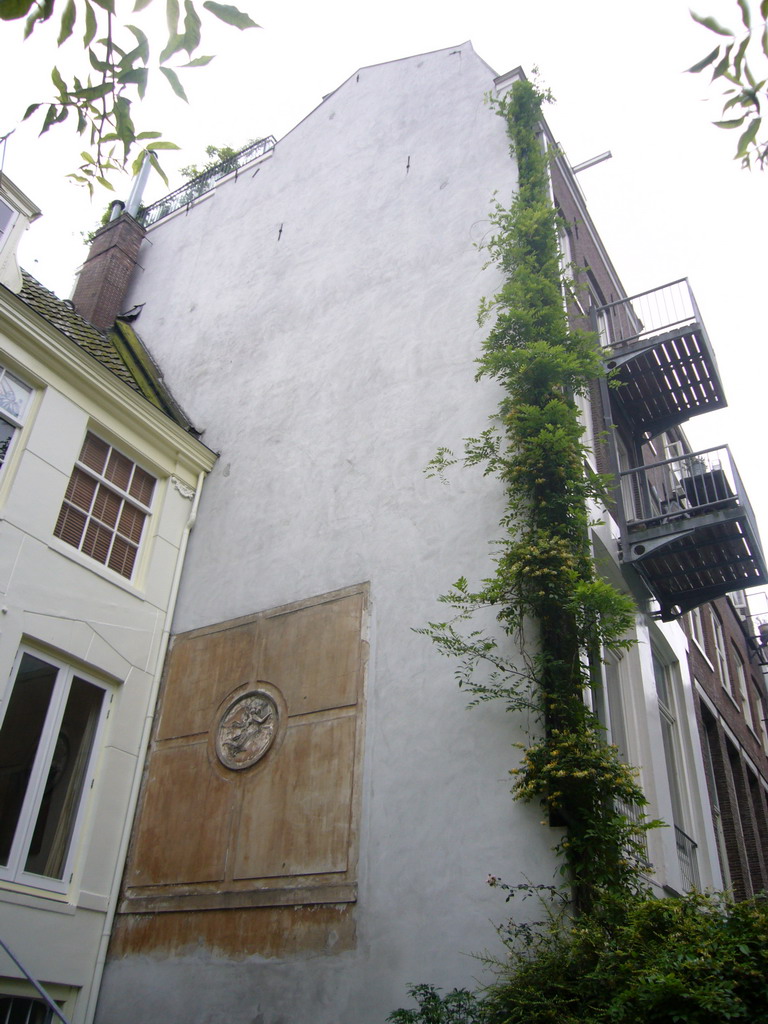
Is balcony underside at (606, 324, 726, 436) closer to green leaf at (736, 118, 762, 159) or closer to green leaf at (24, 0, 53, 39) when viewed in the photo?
green leaf at (736, 118, 762, 159)

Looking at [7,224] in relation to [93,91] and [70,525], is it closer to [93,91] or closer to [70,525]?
[70,525]

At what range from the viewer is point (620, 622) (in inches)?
306

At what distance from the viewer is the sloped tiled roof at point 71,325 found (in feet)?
35.9

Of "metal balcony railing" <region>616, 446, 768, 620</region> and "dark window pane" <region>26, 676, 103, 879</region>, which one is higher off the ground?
"metal balcony railing" <region>616, 446, 768, 620</region>

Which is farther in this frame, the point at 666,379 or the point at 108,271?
the point at 108,271

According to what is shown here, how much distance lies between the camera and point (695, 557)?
37.2 ft

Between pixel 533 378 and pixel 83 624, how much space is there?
18.8ft

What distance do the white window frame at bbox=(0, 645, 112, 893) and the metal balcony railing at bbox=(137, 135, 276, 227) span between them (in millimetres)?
11195

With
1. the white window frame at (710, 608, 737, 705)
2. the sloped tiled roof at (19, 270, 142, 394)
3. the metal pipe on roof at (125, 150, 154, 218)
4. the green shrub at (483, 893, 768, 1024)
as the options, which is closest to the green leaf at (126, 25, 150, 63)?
the green shrub at (483, 893, 768, 1024)

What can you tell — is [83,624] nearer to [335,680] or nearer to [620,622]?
[335,680]

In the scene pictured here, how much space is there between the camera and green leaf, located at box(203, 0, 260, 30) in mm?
3445

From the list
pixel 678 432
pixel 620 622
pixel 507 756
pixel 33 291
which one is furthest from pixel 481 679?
pixel 678 432

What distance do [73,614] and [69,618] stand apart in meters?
0.07

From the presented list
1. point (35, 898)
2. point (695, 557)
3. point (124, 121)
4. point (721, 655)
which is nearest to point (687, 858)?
point (695, 557)
